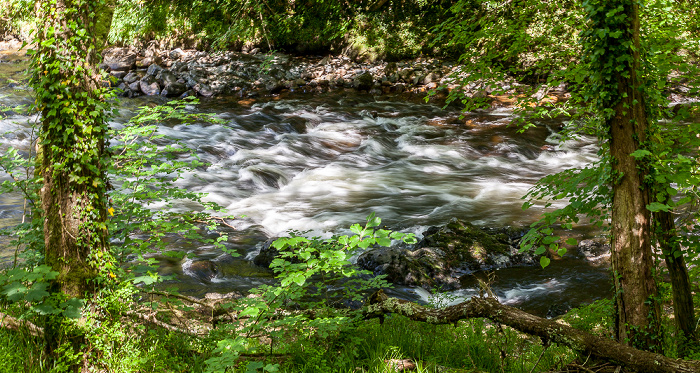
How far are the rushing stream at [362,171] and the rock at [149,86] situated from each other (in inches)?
36.8

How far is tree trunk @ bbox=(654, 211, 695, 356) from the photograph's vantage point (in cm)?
315

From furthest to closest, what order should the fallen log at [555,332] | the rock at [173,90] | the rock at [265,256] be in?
the rock at [173,90] < the rock at [265,256] < the fallen log at [555,332]

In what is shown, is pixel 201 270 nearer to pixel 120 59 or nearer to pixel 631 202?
pixel 631 202

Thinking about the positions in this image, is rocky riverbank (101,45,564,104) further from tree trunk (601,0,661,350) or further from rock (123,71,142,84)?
tree trunk (601,0,661,350)

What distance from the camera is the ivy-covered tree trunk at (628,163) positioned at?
120 inches

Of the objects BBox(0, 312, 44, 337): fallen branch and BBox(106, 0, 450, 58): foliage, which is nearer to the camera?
BBox(0, 312, 44, 337): fallen branch

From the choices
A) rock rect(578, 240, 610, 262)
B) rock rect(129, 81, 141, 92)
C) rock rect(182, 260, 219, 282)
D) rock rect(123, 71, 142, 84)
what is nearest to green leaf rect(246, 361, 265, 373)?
rock rect(182, 260, 219, 282)

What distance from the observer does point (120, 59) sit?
20.4 meters

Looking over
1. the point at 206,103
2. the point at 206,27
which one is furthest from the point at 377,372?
the point at 206,27

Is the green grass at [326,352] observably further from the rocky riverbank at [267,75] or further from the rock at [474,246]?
the rocky riverbank at [267,75]

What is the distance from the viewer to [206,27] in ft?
65.4

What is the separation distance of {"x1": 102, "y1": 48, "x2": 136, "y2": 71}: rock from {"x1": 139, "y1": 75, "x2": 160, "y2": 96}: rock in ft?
8.76

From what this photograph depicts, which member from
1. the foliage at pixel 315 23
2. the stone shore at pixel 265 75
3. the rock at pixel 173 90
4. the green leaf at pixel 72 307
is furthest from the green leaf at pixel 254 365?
the foliage at pixel 315 23

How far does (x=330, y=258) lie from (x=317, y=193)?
7112 mm
